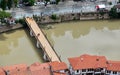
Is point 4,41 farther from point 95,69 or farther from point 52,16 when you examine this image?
point 95,69

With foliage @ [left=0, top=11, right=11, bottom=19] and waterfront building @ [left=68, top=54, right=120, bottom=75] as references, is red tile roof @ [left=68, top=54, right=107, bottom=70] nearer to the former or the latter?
waterfront building @ [left=68, top=54, right=120, bottom=75]

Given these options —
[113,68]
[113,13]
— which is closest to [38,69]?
[113,68]

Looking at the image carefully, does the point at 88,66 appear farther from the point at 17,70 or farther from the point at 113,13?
the point at 113,13

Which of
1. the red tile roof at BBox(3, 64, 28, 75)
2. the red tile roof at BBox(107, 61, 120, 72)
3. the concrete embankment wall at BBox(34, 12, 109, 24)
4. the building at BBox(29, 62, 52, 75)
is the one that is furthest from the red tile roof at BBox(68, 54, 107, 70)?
the concrete embankment wall at BBox(34, 12, 109, 24)

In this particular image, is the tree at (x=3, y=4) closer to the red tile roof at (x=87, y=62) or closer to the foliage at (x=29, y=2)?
the foliage at (x=29, y=2)

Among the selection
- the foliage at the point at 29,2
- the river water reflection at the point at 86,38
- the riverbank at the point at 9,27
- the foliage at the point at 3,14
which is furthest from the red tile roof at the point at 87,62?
the foliage at the point at 29,2
